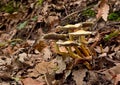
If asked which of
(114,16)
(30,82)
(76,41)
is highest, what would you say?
(76,41)

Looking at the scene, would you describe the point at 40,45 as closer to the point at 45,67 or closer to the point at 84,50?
the point at 45,67

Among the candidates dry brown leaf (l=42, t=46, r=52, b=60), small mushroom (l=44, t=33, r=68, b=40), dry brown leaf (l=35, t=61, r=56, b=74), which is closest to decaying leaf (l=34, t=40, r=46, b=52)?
dry brown leaf (l=42, t=46, r=52, b=60)

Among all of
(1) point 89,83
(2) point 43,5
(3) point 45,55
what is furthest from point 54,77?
(2) point 43,5

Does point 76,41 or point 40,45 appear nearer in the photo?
point 76,41

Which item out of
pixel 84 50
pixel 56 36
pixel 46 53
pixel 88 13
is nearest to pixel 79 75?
pixel 84 50

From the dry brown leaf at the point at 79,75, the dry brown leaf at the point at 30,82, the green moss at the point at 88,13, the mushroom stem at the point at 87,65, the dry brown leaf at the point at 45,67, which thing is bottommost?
the dry brown leaf at the point at 30,82

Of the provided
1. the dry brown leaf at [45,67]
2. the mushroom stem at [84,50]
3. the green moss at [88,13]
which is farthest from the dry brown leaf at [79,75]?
the green moss at [88,13]

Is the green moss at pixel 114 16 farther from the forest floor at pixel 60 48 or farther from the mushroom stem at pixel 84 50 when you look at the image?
the mushroom stem at pixel 84 50

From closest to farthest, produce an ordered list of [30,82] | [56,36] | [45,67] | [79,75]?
[56,36], [79,75], [30,82], [45,67]

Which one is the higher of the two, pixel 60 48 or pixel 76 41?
pixel 76 41
